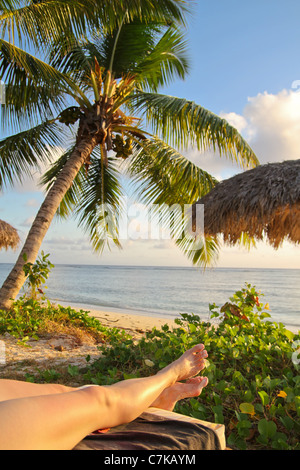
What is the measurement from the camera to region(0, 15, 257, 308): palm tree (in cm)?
634

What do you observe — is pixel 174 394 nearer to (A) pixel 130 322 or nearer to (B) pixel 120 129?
(B) pixel 120 129

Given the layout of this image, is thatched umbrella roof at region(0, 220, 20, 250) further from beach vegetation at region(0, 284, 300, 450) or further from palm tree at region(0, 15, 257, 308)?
beach vegetation at region(0, 284, 300, 450)

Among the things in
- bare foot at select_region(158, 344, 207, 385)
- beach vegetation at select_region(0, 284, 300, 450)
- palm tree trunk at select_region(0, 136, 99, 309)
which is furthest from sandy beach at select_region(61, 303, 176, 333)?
bare foot at select_region(158, 344, 207, 385)

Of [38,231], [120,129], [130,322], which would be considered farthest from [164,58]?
[130,322]

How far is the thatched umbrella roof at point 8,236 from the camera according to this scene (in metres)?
7.24

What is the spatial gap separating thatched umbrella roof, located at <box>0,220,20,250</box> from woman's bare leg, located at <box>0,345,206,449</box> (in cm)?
634

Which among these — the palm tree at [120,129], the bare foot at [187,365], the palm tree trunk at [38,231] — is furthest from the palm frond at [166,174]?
the bare foot at [187,365]

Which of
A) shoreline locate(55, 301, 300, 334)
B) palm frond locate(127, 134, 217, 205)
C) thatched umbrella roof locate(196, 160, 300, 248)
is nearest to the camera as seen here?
thatched umbrella roof locate(196, 160, 300, 248)

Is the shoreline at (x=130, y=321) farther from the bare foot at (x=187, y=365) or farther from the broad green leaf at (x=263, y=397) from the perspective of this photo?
the broad green leaf at (x=263, y=397)

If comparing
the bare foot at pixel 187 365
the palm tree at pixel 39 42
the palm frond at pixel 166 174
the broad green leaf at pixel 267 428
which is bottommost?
the broad green leaf at pixel 267 428

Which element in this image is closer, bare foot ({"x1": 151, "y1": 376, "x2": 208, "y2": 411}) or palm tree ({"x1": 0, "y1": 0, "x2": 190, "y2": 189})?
bare foot ({"x1": 151, "y1": 376, "x2": 208, "y2": 411})

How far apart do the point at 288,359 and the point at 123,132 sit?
5.65 m

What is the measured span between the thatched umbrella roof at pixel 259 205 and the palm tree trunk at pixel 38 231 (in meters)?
2.56
